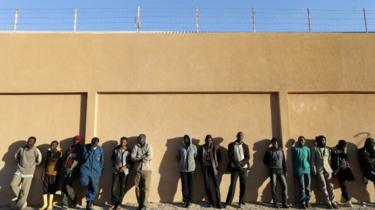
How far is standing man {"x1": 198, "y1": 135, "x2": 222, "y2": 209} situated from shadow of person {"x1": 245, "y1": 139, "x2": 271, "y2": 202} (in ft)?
2.86

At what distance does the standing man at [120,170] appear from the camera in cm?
888

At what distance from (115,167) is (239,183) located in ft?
9.83

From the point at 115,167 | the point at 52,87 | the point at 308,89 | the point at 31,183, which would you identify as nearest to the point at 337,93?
the point at 308,89

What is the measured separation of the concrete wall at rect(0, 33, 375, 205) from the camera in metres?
9.50

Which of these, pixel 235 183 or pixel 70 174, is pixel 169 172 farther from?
pixel 70 174

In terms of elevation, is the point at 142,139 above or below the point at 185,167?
above

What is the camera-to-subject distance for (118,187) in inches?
355

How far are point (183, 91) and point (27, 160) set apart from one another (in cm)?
407

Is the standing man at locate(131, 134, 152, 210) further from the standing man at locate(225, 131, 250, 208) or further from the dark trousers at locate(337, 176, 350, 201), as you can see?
the dark trousers at locate(337, 176, 350, 201)

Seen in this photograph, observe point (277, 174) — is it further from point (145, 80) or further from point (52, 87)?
point (52, 87)

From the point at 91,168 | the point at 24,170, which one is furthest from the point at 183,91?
the point at 24,170

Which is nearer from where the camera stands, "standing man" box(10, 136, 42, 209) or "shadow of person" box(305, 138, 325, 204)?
"standing man" box(10, 136, 42, 209)

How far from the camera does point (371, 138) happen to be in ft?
30.9

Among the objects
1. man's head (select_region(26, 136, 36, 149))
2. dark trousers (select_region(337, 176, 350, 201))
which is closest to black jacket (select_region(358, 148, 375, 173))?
dark trousers (select_region(337, 176, 350, 201))
